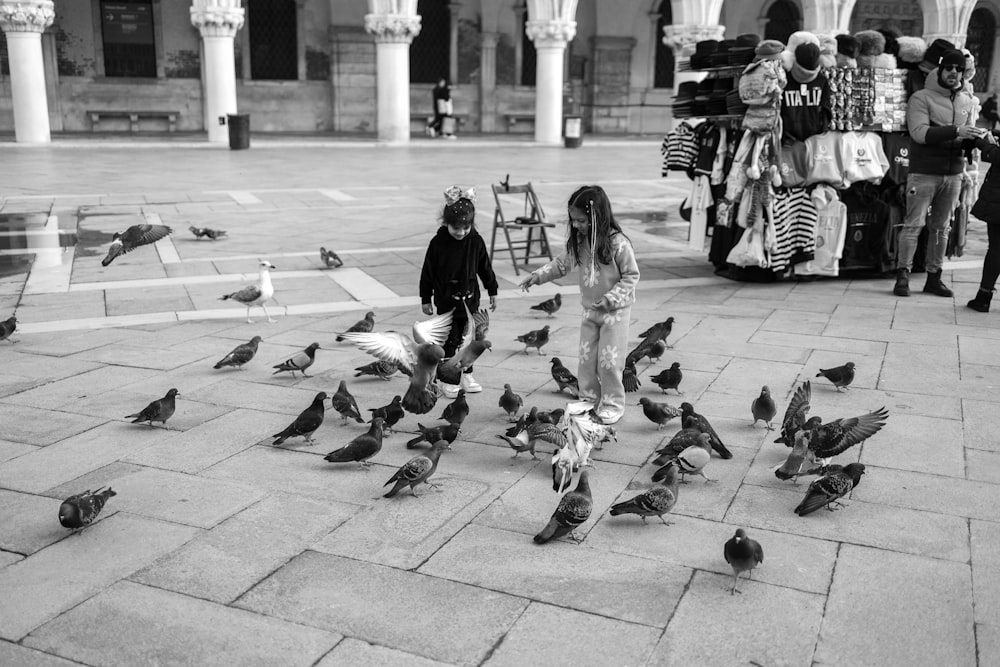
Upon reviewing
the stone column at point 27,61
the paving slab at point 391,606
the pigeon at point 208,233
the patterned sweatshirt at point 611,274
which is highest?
the stone column at point 27,61

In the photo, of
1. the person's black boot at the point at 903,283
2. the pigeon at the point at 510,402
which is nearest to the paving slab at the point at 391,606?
the pigeon at the point at 510,402

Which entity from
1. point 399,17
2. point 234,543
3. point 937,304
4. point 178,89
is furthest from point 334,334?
point 178,89

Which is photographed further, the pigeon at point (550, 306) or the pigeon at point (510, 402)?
the pigeon at point (550, 306)

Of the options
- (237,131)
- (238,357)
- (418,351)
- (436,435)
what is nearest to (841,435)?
(436,435)

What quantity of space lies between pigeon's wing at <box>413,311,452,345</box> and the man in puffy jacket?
4.68 metres

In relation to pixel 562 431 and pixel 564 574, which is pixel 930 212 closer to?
pixel 562 431

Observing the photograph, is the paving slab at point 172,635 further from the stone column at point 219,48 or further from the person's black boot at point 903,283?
the stone column at point 219,48

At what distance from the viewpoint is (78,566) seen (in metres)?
3.66

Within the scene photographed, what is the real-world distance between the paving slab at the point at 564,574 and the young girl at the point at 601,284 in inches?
51.0

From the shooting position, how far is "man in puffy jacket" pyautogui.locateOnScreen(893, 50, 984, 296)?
312 inches

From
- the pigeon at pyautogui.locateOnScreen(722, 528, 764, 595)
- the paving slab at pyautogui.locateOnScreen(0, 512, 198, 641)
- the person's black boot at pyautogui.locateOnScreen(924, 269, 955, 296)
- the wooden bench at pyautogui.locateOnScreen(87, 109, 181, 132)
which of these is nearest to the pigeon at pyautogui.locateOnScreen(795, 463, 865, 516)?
the pigeon at pyautogui.locateOnScreen(722, 528, 764, 595)

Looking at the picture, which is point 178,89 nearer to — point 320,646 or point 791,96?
point 791,96

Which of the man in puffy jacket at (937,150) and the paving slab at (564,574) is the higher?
the man in puffy jacket at (937,150)

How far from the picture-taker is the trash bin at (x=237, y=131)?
70.5 feet
